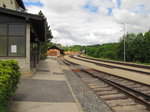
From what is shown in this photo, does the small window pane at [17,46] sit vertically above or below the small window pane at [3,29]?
below

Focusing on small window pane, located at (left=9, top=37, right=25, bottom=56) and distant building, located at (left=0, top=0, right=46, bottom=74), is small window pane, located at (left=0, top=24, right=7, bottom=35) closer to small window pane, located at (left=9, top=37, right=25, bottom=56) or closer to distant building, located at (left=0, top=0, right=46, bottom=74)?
distant building, located at (left=0, top=0, right=46, bottom=74)

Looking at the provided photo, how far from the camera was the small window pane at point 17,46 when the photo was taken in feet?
32.1

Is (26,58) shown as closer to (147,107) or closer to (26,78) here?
(26,78)

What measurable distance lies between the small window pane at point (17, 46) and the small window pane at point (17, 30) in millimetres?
346

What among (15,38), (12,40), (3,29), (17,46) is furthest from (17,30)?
(17,46)

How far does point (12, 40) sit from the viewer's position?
9.82 meters

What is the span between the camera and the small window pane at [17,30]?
32.2ft

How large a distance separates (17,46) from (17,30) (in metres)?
1.10

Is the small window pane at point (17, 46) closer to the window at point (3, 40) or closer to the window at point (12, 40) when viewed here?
the window at point (12, 40)

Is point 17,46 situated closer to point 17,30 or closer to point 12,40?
point 12,40

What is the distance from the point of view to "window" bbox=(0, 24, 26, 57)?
9.69 m

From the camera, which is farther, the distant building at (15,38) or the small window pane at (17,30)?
the small window pane at (17,30)

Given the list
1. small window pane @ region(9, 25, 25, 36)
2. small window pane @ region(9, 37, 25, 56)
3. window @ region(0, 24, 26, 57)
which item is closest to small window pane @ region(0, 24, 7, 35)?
window @ region(0, 24, 26, 57)

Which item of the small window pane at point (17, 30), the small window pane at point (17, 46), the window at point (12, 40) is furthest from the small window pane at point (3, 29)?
the small window pane at point (17, 46)
